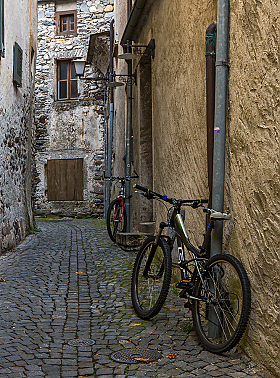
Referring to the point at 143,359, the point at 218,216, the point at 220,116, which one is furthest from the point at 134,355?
the point at 220,116

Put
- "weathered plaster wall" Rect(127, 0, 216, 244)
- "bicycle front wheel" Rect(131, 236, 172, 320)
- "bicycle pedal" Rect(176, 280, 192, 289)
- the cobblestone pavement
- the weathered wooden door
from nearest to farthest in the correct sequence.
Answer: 1. the cobblestone pavement
2. "bicycle pedal" Rect(176, 280, 192, 289)
3. "bicycle front wheel" Rect(131, 236, 172, 320)
4. "weathered plaster wall" Rect(127, 0, 216, 244)
5. the weathered wooden door

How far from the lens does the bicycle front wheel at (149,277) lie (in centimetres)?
404

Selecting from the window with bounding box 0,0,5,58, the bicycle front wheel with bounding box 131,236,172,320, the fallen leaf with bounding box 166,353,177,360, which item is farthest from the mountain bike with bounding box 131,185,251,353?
the window with bounding box 0,0,5,58

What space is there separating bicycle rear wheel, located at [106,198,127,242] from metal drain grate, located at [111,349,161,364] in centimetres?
573

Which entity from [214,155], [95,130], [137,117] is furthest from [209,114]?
[95,130]

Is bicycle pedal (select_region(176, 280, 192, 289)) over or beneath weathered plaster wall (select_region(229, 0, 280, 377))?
beneath

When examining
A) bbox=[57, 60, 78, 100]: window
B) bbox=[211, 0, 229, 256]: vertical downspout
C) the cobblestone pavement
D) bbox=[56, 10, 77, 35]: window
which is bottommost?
the cobblestone pavement

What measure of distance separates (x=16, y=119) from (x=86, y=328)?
19.8ft

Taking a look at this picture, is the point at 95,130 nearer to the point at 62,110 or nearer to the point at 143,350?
the point at 62,110

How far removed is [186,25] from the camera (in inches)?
190

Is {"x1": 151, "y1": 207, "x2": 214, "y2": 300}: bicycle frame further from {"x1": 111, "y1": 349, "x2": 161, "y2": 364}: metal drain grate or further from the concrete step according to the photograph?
the concrete step

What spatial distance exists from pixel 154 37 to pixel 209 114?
3440mm

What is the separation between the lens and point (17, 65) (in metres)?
9.05

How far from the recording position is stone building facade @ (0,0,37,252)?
8094 millimetres
